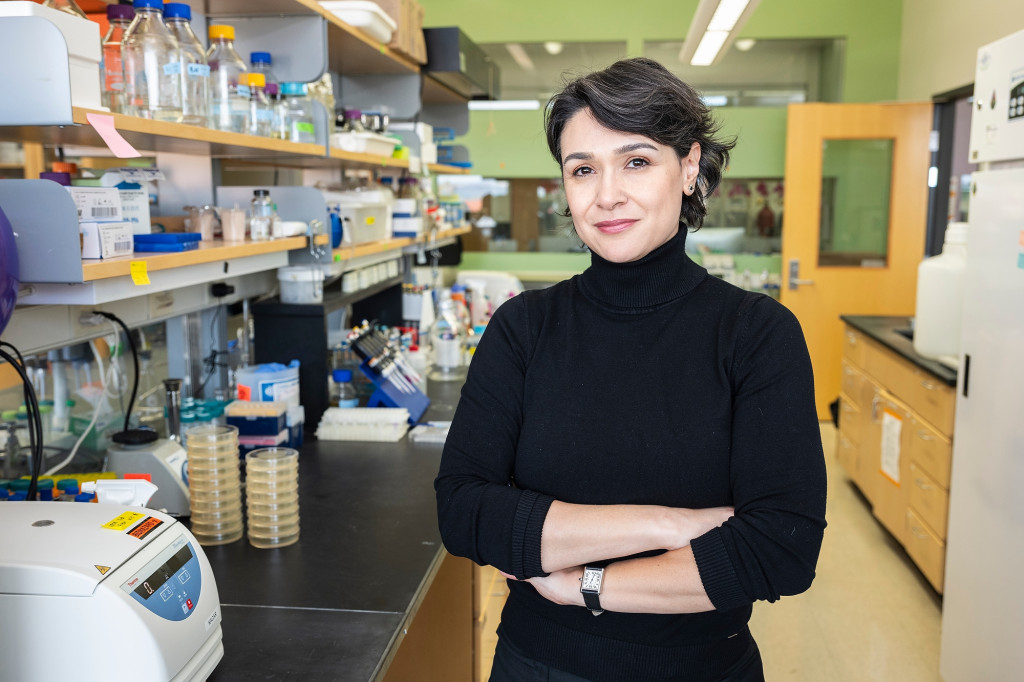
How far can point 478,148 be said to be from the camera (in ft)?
22.9

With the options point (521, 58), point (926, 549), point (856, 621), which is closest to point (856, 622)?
point (856, 621)

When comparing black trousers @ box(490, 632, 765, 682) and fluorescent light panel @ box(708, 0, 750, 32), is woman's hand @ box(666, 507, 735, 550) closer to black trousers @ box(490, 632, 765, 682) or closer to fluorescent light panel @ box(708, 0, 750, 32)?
black trousers @ box(490, 632, 765, 682)

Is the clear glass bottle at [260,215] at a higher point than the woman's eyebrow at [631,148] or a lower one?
lower

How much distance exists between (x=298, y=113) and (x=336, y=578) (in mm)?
1357

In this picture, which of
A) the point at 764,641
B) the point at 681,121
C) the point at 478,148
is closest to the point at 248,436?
the point at 681,121

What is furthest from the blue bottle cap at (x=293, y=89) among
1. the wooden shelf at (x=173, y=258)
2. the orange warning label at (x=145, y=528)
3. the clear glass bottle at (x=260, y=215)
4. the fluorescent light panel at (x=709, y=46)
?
the fluorescent light panel at (x=709, y=46)

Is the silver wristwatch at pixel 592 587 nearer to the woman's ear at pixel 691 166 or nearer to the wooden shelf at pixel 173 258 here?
the woman's ear at pixel 691 166

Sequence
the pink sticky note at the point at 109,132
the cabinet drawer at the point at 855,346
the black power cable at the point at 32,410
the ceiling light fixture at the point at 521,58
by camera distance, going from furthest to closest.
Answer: the ceiling light fixture at the point at 521,58
the cabinet drawer at the point at 855,346
the black power cable at the point at 32,410
the pink sticky note at the point at 109,132

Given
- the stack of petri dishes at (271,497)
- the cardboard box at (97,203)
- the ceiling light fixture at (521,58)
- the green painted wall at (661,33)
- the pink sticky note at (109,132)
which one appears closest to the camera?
the pink sticky note at (109,132)

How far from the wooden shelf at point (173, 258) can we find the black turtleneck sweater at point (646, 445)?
23.4 inches

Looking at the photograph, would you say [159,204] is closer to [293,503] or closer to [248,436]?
[248,436]

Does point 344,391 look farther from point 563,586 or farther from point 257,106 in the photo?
point 563,586

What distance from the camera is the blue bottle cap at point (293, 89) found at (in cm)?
231

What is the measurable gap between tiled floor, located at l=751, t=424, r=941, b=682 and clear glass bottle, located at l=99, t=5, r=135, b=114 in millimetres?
2618
